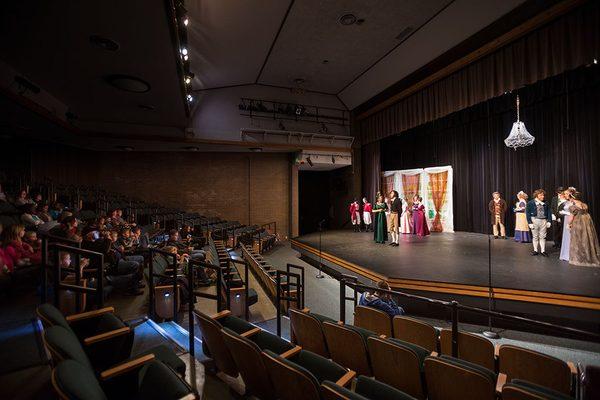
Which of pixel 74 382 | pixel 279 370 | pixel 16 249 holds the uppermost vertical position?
pixel 16 249

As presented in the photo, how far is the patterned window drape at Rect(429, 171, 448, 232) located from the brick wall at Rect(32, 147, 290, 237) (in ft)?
16.8

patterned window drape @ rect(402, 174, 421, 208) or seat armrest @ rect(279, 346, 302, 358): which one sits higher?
patterned window drape @ rect(402, 174, 421, 208)

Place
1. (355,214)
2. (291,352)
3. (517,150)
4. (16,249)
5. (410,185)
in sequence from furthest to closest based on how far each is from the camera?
(355,214) → (410,185) → (517,150) → (16,249) → (291,352)

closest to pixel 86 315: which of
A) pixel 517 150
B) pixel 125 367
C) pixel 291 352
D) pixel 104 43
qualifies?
pixel 125 367

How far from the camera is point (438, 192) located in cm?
972

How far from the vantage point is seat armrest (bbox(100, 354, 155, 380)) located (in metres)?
1.35

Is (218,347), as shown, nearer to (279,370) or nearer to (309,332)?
(279,370)

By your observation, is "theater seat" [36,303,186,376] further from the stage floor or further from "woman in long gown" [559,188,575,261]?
"woman in long gown" [559,188,575,261]

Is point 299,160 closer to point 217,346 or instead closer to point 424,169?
point 424,169

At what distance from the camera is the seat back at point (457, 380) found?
4.69ft

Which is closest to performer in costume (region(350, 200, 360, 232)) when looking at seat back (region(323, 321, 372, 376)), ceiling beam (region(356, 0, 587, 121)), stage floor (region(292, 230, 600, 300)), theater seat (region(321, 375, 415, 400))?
stage floor (region(292, 230, 600, 300))

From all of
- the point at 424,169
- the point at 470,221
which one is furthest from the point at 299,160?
the point at 470,221

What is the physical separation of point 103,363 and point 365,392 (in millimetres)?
1463

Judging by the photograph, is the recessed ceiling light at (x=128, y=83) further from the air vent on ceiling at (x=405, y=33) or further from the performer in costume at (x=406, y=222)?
the performer in costume at (x=406, y=222)
